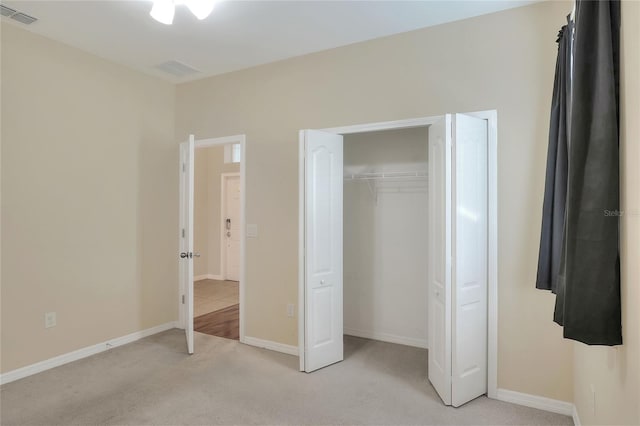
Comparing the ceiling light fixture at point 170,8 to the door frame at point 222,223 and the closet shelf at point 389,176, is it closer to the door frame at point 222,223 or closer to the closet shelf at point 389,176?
the closet shelf at point 389,176

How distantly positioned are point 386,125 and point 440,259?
1.26m

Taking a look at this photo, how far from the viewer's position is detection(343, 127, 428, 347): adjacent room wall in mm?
3764

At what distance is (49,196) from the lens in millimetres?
3287

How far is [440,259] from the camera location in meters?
2.79

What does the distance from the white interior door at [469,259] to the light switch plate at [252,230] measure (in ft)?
6.79

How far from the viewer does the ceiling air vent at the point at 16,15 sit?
109 inches

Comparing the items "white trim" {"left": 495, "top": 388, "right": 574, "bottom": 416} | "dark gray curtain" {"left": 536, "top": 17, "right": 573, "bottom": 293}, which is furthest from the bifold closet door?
"dark gray curtain" {"left": 536, "top": 17, "right": 573, "bottom": 293}

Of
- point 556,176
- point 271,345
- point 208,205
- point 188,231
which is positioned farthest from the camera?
point 208,205

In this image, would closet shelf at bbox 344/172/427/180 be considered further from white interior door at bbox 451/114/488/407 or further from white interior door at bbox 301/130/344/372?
white interior door at bbox 451/114/488/407

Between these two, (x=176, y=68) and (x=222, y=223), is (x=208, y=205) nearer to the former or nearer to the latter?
(x=222, y=223)

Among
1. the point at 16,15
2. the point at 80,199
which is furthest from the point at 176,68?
the point at 80,199

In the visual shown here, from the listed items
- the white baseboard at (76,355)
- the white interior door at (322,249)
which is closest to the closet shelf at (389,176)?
the white interior door at (322,249)

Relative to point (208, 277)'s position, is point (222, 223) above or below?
above

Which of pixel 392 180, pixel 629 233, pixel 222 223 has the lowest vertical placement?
pixel 222 223
